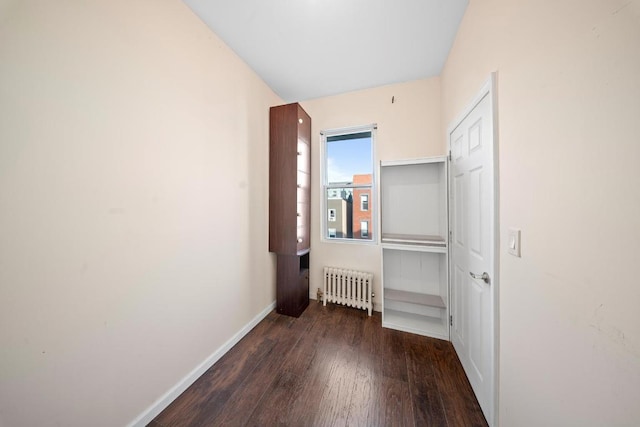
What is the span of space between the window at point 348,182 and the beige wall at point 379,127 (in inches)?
4.2

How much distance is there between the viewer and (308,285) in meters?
2.95

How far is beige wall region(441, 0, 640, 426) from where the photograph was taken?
55 cm

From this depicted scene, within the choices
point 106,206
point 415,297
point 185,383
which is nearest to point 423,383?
point 415,297

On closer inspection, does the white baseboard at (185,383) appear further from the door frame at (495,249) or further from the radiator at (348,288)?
the door frame at (495,249)

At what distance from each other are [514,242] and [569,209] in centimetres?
38

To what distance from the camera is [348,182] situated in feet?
9.52

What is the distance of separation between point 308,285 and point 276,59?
9.35 feet

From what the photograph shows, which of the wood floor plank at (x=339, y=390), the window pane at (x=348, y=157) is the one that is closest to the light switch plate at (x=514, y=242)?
the wood floor plank at (x=339, y=390)

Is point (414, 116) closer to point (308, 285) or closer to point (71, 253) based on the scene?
point (308, 285)

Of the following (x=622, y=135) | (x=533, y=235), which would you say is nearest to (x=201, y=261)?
(x=533, y=235)

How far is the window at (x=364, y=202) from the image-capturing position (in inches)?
112

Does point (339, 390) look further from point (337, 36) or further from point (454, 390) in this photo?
point (337, 36)

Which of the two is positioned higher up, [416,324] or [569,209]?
[569,209]

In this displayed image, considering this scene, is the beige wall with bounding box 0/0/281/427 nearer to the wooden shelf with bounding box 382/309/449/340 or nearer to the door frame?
the wooden shelf with bounding box 382/309/449/340
